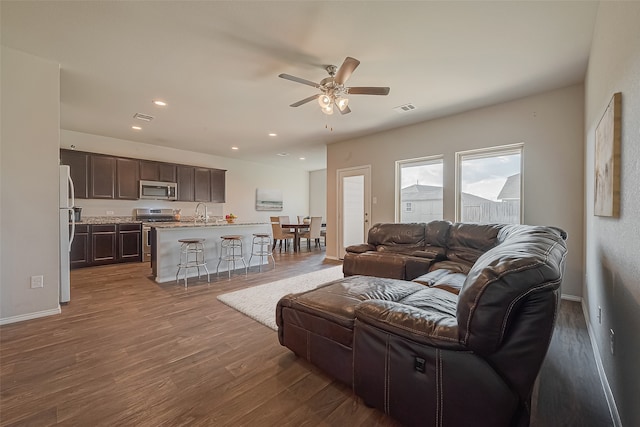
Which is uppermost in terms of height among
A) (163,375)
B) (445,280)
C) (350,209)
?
(350,209)

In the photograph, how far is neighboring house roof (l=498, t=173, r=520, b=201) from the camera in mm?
3836

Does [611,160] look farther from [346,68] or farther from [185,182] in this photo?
[185,182]

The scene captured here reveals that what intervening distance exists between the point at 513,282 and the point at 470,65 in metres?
2.81

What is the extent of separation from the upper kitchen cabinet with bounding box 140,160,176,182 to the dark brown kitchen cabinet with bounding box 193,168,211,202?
57 centimetres

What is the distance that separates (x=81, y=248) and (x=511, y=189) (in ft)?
24.6

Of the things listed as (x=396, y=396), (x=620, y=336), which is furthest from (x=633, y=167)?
(x=396, y=396)

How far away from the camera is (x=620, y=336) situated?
1378mm

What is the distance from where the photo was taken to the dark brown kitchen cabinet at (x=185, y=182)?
6.65m

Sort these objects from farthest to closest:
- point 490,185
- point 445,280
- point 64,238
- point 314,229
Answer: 1. point 314,229
2. point 490,185
3. point 64,238
4. point 445,280

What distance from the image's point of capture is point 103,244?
5.22 meters

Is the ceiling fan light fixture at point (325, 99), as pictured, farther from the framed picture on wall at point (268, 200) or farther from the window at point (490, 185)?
the framed picture on wall at point (268, 200)

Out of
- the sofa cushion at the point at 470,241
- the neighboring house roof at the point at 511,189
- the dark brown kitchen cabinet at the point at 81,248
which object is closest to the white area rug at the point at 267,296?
the sofa cushion at the point at 470,241

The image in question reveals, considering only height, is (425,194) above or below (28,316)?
above

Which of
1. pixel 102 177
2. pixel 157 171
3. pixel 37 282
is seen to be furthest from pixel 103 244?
pixel 37 282
